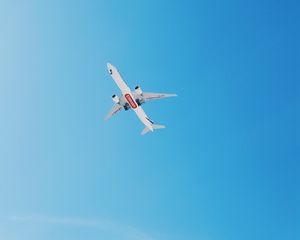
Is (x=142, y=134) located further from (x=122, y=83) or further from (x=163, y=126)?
(x=122, y=83)

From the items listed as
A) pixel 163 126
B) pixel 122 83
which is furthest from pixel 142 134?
pixel 122 83

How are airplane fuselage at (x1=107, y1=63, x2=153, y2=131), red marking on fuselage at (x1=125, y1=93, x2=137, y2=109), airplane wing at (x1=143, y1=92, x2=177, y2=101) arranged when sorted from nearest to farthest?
airplane fuselage at (x1=107, y1=63, x2=153, y2=131)
red marking on fuselage at (x1=125, y1=93, x2=137, y2=109)
airplane wing at (x1=143, y1=92, x2=177, y2=101)

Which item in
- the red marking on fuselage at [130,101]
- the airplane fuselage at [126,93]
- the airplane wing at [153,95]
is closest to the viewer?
the airplane fuselage at [126,93]

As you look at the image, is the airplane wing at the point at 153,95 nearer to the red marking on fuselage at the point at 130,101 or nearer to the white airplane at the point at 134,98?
the white airplane at the point at 134,98

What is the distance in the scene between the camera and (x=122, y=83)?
458ft

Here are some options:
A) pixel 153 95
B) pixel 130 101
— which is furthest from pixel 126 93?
pixel 153 95

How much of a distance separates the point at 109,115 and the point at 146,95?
14.6 meters

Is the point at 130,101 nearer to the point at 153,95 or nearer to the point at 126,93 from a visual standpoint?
the point at 126,93

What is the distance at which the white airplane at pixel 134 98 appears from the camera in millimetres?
139875

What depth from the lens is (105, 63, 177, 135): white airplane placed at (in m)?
140

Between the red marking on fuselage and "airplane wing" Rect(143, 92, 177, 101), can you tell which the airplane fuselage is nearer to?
the red marking on fuselage

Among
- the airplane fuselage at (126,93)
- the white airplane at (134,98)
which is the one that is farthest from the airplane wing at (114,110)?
the airplane fuselage at (126,93)

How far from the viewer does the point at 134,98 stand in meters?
141

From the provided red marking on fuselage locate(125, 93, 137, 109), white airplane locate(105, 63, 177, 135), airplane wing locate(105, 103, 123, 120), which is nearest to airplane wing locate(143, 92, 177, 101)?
white airplane locate(105, 63, 177, 135)
